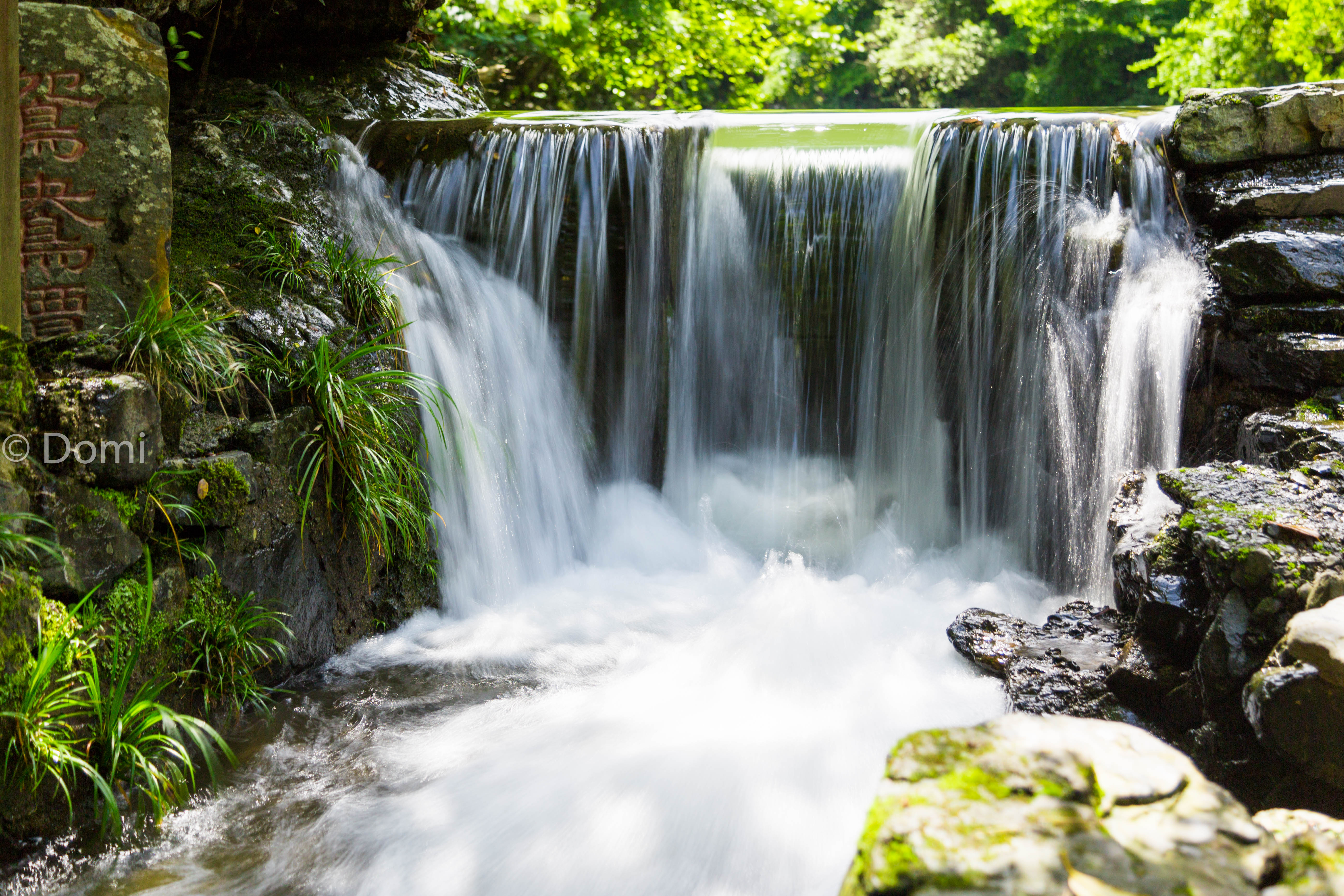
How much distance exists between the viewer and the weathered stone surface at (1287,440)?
3.94 m

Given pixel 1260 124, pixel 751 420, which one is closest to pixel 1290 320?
pixel 1260 124

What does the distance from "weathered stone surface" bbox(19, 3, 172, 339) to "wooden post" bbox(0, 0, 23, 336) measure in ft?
0.72

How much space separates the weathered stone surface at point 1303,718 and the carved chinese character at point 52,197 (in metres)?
4.49

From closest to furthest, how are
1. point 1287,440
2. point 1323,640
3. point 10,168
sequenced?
point 1323,640 → point 10,168 → point 1287,440

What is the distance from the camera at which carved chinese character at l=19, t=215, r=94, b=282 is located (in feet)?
11.3

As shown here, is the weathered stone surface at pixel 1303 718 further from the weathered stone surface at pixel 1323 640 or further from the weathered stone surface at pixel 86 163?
the weathered stone surface at pixel 86 163

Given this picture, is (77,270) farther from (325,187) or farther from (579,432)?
(579,432)

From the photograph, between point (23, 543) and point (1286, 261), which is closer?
point (23, 543)

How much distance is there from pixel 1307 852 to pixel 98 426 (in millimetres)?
3651

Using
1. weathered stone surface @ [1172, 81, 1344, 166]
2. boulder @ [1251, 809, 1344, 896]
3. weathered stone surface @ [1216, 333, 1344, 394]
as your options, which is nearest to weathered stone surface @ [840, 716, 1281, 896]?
boulder @ [1251, 809, 1344, 896]

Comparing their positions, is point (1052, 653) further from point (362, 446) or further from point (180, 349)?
point (180, 349)

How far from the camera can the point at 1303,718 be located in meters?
2.62

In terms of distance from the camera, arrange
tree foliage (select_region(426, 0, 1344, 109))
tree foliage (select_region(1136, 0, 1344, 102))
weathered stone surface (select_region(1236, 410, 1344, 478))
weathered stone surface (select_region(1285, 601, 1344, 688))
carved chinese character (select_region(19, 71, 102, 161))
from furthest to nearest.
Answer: tree foliage (select_region(426, 0, 1344, 109)), tree foliage (select_region(1136, 0, 1344, 102)), weathered stone surface (select_region(1236, 410, 1344, 478)), carved chinese character (select_region(19, 71, 102, 161)), weathered stone surface (select_region(1285, 601, 1344, 688))

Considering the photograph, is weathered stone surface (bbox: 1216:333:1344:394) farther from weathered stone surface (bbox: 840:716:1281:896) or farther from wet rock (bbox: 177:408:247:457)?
wet rock (bbox: 177:408:247:457)
